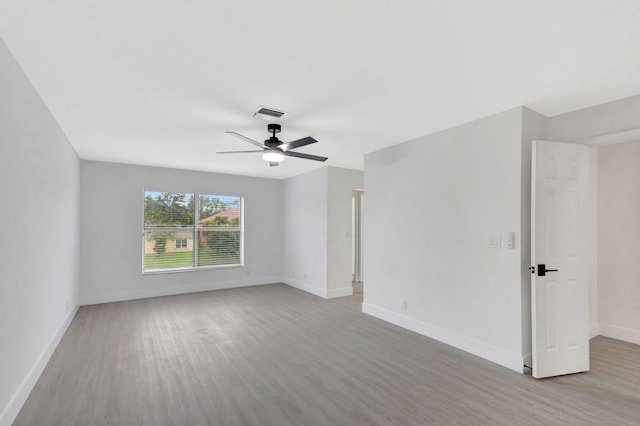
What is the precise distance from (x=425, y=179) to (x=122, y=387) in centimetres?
390

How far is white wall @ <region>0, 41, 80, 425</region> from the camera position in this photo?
2084 millimetres

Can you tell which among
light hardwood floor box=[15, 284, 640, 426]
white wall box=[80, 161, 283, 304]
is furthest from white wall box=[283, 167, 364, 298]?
light hardwood floor box=[15, 284, 640, 426]

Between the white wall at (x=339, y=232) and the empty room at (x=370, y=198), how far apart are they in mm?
958

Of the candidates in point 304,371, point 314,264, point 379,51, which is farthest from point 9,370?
point 314,264

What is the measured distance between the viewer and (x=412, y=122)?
11.5 ft

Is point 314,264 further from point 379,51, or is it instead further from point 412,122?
point 379,51

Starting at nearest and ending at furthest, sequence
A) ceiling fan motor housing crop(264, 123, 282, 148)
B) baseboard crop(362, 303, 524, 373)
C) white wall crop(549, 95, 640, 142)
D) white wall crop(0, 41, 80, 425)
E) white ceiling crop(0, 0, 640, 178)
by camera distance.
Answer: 1. white ceiling crop(0, 0, 640, 178)
2. white wall crop(0, 41, 80, 425)
3. white wall crop(549, 95, 640, 142)
4. baseboard crop(362, 303, 524, 373)
5. ceiling fan motor housing crop(264, 123, 282, 148)

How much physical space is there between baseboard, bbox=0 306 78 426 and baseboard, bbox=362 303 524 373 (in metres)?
3.90

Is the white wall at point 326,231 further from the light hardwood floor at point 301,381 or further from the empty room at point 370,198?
the light hardwood floor at point 301,381

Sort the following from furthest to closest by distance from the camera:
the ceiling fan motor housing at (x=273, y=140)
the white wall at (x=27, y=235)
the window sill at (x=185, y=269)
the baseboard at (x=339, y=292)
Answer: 1. the window sill at (x=185, y=269)
2. the baseboard at (x=339, y=292)
3. the ceiling fan motor housing at (x=273, y=140)
4. the white wall at (x=27, y=235)

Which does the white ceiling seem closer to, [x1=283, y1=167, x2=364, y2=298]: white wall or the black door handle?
the black door handle

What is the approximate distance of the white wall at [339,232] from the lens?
603cm

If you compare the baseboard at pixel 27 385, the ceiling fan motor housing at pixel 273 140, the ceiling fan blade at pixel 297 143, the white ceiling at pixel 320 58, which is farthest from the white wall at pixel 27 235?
the ceiling fan blade at pixel 297 143

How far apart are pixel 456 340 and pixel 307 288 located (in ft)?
11.5
